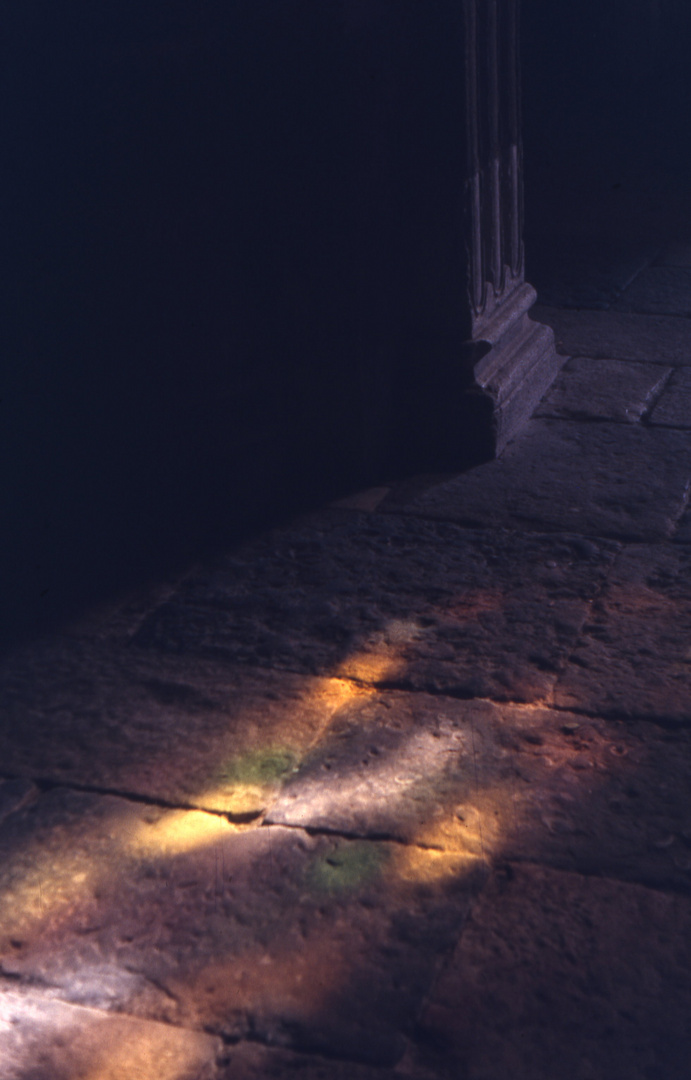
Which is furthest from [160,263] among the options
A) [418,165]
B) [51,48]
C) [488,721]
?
[488,721]

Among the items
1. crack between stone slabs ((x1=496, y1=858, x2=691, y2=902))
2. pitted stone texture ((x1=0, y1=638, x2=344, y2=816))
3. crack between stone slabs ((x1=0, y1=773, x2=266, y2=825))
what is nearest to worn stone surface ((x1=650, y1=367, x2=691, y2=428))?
pitted stone texture ((x1=0, y1=638, x2=344, y2=816))

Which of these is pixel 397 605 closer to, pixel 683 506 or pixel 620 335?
pixel 683 506

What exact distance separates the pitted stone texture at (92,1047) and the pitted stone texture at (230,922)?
3cm

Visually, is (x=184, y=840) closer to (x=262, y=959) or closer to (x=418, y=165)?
(x=262, y=959)

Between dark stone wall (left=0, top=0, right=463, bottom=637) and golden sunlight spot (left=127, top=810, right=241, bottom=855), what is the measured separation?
36.5 inches

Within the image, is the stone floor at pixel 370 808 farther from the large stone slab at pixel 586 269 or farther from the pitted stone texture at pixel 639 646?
the large stone slab at pixel 586 269

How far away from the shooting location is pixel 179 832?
1839 mm

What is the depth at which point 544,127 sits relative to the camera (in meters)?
7.98

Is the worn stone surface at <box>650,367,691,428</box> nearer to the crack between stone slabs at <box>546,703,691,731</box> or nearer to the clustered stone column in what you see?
the clustered stone column

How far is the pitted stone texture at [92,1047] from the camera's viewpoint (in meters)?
1.41

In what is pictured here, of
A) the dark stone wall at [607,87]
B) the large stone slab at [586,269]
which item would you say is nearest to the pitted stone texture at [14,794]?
the large stone slab at [586,269]

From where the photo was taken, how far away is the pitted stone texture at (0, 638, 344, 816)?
1.98 metres

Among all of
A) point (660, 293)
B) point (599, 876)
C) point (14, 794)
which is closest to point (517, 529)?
point (599, 876)

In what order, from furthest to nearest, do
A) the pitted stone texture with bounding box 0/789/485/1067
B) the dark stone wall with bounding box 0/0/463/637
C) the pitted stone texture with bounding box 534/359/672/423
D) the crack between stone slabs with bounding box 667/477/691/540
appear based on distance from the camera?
the pitted stone texture with bounding box 534/359/672/423 < the crack between stone slabs with bounding box 667/477/691/540 < the dark stone wall with bounding box 0/0/463/637 < the pitted stone texture with bounding box 0/789/485/1067
